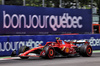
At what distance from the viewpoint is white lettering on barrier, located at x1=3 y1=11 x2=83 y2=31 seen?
1866 centimetres

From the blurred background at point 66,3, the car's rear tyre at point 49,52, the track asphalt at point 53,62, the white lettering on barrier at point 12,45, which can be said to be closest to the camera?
the track asphalt at point 53,62

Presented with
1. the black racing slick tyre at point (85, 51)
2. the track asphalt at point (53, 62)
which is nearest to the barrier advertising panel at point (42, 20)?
the black racing slick tyre at point (85, 51)

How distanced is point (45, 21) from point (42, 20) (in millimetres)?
290

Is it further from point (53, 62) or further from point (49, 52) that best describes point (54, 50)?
point (53, 62)

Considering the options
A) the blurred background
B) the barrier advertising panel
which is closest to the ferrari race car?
the barrier advertising panel

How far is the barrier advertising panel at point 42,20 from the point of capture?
18.6 m

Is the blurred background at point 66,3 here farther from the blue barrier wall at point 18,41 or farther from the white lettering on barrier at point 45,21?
the blue barrier wall at point 18,41

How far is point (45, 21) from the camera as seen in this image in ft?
66.6

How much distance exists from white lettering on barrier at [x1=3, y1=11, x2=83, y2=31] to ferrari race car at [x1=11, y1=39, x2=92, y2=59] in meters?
6.73

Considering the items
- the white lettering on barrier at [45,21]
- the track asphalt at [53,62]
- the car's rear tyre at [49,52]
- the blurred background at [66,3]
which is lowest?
the track asphalt at [53,62]

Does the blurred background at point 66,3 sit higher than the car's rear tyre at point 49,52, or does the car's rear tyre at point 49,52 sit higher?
the blurred background at point 66,3

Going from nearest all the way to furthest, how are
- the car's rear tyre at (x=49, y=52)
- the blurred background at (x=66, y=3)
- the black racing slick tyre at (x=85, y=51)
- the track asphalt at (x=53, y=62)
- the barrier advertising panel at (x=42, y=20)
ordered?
the track asphalt at (x=53, y=62)
the car's rear tyre at (x=49, y=52)
the black racing slick tyre at (x=85, y=51)
the barrier advertising panel at (x=42, y=20)
the blurred background at (x=66, y=3)

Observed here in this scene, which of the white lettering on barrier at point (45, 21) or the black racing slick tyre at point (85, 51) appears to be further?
the white lettering on barrier at point (45, 21)

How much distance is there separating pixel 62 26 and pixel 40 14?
2.31 metres
